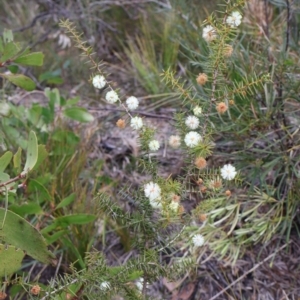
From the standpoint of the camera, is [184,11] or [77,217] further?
[184,11]

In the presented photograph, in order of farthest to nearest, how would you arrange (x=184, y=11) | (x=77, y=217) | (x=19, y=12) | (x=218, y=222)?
(x=19, y=12) → (x=184, y=11) → (x=218, y=222) → (x=77, y=217)

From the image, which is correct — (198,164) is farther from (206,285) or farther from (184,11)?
(184,11)

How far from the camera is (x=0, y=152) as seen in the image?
200 cm

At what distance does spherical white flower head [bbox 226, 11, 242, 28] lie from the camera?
1.26 m

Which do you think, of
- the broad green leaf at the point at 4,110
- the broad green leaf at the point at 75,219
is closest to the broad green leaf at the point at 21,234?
the broad green leaf at the point at 75,219

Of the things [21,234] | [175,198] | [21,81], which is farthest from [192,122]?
[21,81]

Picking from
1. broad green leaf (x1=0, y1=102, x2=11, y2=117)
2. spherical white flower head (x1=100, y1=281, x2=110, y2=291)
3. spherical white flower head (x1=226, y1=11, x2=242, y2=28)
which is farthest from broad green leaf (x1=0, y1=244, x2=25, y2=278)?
spherical white flower head (x1=226, y1=11, x2=242, y2=28)

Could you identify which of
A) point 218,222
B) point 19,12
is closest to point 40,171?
point 218,222

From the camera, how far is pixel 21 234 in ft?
4.49

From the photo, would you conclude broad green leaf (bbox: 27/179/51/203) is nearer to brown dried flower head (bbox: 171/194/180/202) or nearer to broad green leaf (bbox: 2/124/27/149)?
broad green leaf (bbox: 2/124/27/149)

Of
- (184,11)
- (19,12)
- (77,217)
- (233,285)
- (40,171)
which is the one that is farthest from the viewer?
(19,12)

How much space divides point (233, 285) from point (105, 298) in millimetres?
615

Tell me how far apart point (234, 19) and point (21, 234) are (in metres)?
0.79

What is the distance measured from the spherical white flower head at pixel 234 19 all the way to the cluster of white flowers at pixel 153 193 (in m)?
0.44
